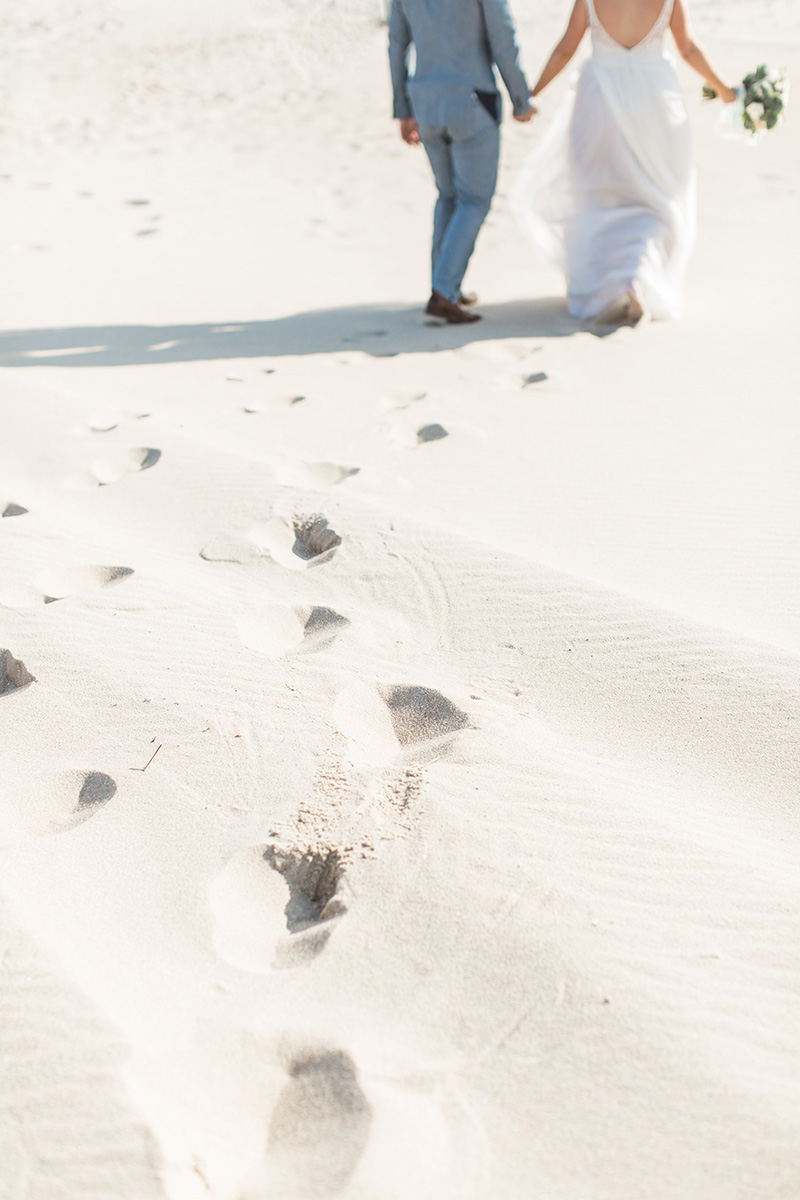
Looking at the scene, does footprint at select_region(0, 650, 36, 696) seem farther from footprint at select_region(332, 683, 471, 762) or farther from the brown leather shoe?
the brown leather shoe

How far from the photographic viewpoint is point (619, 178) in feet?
16.7

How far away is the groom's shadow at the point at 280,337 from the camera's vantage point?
509 cm

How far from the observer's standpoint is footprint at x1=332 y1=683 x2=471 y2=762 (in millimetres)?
2105

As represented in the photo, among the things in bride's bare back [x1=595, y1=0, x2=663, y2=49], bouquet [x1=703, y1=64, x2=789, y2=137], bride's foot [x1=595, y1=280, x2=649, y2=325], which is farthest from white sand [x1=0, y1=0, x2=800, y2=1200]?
bride's bare back [x1=595, y1=0, x2=663, y2=49]

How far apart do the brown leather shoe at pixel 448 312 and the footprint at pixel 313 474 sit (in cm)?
217

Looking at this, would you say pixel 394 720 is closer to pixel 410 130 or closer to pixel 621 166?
pixel 621 166

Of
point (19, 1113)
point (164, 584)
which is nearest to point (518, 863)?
point (19, 1113)

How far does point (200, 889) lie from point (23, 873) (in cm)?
34

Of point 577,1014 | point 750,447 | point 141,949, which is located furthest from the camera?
point 750,447

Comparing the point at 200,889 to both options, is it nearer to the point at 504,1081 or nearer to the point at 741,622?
the point at 504,1081

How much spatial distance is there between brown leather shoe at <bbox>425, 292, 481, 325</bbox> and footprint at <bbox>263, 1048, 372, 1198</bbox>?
15.2 ft

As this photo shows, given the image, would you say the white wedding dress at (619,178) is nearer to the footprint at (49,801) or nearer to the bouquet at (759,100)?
the bouquet at (759,100)

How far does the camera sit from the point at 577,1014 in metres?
1.48

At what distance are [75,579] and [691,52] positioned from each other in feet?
14.3
